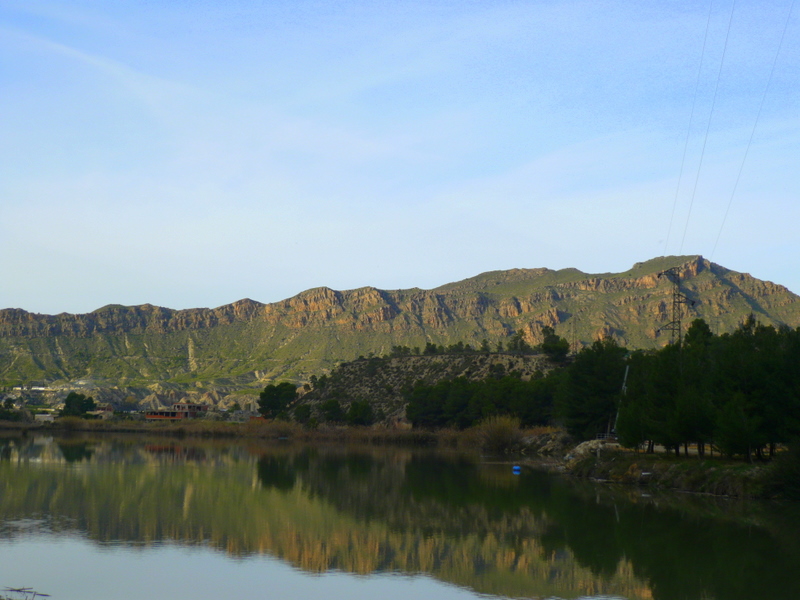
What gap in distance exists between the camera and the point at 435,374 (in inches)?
4983

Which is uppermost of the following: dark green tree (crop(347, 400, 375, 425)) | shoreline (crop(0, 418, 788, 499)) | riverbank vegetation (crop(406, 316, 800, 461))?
riverbank vegetation (crop(406, 316, 800, 461))

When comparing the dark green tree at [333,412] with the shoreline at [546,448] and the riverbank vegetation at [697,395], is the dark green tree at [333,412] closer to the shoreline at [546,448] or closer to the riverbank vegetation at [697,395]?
A: the shoreline at [546,448]

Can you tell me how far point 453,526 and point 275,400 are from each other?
106 m

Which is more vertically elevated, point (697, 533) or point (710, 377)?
point (710, 377)

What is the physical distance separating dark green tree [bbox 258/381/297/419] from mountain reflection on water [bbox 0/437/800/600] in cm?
7934

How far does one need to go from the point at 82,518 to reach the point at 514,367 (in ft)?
303

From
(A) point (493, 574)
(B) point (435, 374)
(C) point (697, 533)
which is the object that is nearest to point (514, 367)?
(B) point (435, 374)

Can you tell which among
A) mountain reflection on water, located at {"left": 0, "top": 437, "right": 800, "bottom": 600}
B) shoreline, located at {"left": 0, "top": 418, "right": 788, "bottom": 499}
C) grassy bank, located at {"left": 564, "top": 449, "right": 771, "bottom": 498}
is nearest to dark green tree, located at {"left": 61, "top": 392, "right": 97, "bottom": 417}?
shoreline, located at {"left": 0, "top": 418, "right": 788, "bottom": 499}

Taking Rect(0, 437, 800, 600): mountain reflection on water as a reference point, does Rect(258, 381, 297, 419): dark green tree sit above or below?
above

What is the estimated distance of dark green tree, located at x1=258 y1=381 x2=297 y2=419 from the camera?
133m

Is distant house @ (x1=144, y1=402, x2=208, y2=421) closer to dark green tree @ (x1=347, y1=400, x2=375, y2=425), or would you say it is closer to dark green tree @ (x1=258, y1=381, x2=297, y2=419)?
dark green tree @ (x1=258, y1=381, x2=297, y2=419)

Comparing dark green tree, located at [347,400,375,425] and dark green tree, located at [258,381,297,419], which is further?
dark green tree, located at [258,381,297,419]

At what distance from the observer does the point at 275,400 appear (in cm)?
13375

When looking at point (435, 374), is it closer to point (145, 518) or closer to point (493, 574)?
point (145, 518)
